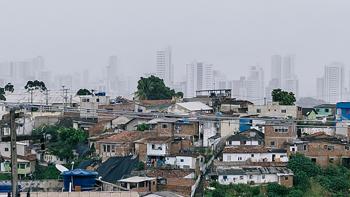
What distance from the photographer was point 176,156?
481 inches

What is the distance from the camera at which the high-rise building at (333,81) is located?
140ft

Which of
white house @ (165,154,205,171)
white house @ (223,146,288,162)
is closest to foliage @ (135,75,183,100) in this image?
white house @ (165,154,205,171)

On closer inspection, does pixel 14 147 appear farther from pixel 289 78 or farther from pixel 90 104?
pixel 289 78

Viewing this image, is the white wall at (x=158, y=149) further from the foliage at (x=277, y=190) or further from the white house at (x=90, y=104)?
the white house at (x=90, y=104)

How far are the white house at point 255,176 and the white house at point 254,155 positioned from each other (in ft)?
2.22

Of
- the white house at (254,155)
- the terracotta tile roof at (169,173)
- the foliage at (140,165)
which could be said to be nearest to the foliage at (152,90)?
the foliage at (140,165)

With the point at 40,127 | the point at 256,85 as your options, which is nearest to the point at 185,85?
the point at 256,85

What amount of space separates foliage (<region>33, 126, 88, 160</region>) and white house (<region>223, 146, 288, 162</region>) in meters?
3.66

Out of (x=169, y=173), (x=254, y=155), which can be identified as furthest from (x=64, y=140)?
(x=254, y=155)

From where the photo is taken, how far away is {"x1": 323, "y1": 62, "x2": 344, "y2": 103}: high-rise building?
140 ft

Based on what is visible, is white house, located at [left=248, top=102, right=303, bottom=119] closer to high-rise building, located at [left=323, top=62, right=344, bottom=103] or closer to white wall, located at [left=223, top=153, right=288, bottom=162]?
white wall, located at [left=223, top=153, right=288, bottom=162]

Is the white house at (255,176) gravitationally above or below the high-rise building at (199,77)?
below

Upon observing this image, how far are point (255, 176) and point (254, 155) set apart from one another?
37.3 inches

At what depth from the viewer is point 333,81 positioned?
43.9 meters
